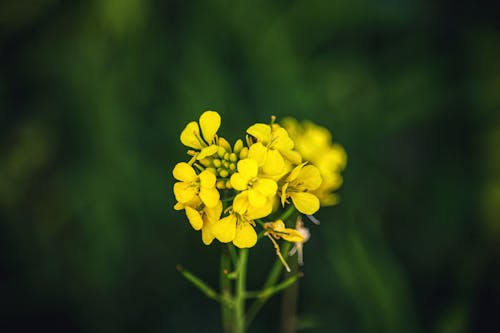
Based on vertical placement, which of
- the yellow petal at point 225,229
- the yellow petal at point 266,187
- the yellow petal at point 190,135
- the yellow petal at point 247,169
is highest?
the yellow petal at point 190,135

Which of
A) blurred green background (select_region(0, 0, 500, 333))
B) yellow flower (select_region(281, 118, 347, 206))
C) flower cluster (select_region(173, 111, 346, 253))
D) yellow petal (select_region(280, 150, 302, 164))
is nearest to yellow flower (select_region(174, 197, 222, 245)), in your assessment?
flower cluster (select_region(173, 111, 346, 253))

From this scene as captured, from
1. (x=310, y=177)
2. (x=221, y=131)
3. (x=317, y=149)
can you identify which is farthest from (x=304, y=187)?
(x=221, y=131)

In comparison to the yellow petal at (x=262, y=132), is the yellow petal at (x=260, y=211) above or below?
below

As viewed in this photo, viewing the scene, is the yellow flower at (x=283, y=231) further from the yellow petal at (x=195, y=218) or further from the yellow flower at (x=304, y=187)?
the yellow petal at (x=195, y=218)

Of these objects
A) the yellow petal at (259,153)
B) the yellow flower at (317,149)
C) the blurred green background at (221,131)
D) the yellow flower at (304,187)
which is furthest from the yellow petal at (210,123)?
the blurred green background at (221,131)

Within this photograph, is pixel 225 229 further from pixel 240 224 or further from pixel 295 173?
pixel 295 173

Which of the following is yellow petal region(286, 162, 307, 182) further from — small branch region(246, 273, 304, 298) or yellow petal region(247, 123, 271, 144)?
small branch region(246, 273, 304, 298)
